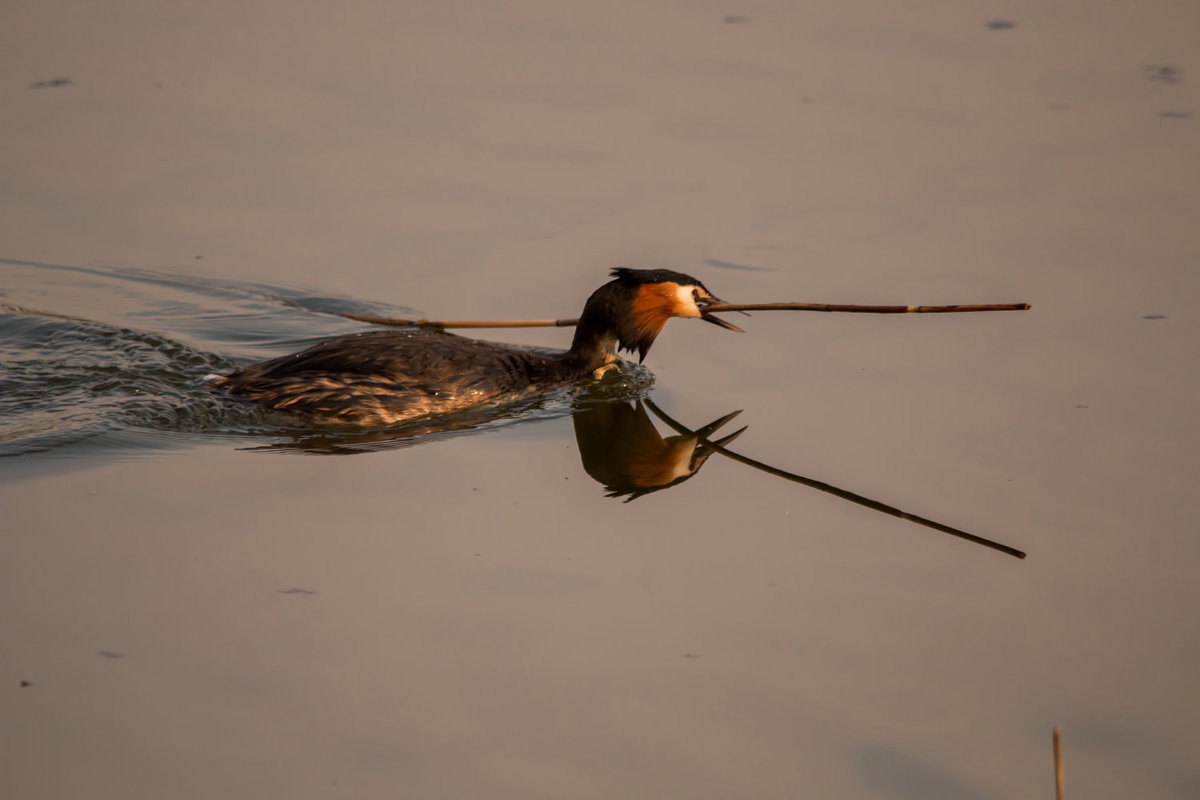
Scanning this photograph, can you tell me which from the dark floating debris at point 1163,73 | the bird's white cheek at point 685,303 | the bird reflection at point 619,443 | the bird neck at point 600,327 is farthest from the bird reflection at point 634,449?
the dark floating debris at point 1163,73

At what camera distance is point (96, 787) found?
561cm

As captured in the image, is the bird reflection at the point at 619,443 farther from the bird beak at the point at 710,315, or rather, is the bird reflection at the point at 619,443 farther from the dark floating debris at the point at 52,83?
the dark floating debris at the point at 52,83

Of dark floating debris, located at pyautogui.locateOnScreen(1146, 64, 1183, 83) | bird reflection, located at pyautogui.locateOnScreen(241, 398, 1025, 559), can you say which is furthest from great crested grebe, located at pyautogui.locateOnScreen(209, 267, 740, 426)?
dark floating debris, located at pyautogui.locateOnScreen(1146, 64, 1183, 83)

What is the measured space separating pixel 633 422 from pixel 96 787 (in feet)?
15.8

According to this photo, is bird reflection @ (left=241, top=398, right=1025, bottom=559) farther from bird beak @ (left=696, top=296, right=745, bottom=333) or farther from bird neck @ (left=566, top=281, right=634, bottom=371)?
bird beak @ (left=696, top=296, right=745, bottom=333)

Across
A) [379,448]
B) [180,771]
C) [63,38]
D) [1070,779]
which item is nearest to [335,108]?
[63,38]

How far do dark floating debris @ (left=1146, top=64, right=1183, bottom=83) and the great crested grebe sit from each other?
6.21m

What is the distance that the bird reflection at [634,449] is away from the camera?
884 centimetres

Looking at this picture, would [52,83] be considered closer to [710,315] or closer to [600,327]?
[600,327]

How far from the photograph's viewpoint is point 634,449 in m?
9.37

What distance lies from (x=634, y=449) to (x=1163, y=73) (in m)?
7.49

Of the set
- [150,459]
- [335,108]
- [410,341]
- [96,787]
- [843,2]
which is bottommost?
[96,787]

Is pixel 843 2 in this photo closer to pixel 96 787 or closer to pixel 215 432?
pixel 215 432

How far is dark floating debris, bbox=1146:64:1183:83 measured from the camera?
13805mm
